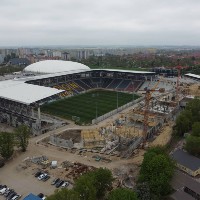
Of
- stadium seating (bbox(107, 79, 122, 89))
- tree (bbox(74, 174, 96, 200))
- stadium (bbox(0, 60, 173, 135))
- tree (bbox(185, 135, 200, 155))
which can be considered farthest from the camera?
stadium seating (bbox(107, 79, 122, 89))

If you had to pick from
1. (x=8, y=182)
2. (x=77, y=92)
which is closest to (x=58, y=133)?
(x=8, y=182)

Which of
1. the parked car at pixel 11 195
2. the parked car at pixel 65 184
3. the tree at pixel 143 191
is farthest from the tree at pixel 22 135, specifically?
the tree at pixel 143 191

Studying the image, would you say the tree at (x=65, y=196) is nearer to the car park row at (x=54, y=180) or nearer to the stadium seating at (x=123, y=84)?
the car park row at (x=54, y=180)

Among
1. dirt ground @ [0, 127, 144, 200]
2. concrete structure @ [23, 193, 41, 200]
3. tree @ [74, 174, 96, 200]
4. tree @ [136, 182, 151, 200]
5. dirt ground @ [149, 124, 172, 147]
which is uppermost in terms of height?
tree @ [74, 174, 96, 200]

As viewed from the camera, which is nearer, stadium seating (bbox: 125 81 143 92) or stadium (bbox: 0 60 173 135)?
stadium (bbox: 0 60 173 135)

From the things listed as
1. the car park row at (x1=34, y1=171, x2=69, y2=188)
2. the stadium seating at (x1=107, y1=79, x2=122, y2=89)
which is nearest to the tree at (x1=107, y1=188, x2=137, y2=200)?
the car park row at (x1=34, y1=171, x2=69, y2=188)

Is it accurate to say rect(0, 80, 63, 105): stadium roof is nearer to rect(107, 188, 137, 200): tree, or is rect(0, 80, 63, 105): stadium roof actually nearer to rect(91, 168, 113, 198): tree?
rect(91, 168, 113, 198): tree

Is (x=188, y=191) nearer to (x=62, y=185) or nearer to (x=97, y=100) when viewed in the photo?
(x=62, y=185)
